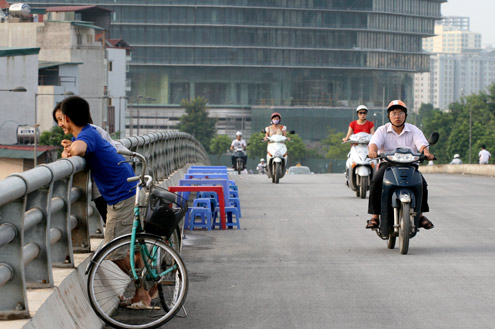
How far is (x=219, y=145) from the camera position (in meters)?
142

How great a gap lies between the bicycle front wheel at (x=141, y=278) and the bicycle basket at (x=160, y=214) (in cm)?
8

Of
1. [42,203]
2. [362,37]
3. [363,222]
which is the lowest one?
[363,222]

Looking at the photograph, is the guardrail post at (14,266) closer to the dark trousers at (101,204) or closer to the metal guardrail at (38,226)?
the metal guardrail at (38,226)

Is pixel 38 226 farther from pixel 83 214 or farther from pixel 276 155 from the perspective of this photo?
pixel 276 155

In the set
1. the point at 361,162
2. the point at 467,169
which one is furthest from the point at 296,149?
the point at 361,162

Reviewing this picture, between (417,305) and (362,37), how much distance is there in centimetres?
15861

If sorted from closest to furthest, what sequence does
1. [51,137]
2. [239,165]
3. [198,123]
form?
[239,165], [51,137], [198,123]

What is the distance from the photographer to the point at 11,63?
7769 centimetres

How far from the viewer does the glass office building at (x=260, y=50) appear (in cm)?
16238

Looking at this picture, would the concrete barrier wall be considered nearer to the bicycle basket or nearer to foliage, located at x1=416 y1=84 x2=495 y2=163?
the bicycle basket

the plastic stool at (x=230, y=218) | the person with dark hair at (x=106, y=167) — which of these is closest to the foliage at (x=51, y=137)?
the plastic stool at (x=230, y=218)

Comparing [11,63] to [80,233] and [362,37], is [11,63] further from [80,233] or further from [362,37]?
[362,37]

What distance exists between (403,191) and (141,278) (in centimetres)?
496

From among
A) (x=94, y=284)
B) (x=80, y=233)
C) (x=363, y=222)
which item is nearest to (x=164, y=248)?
(x=94, y=284)
